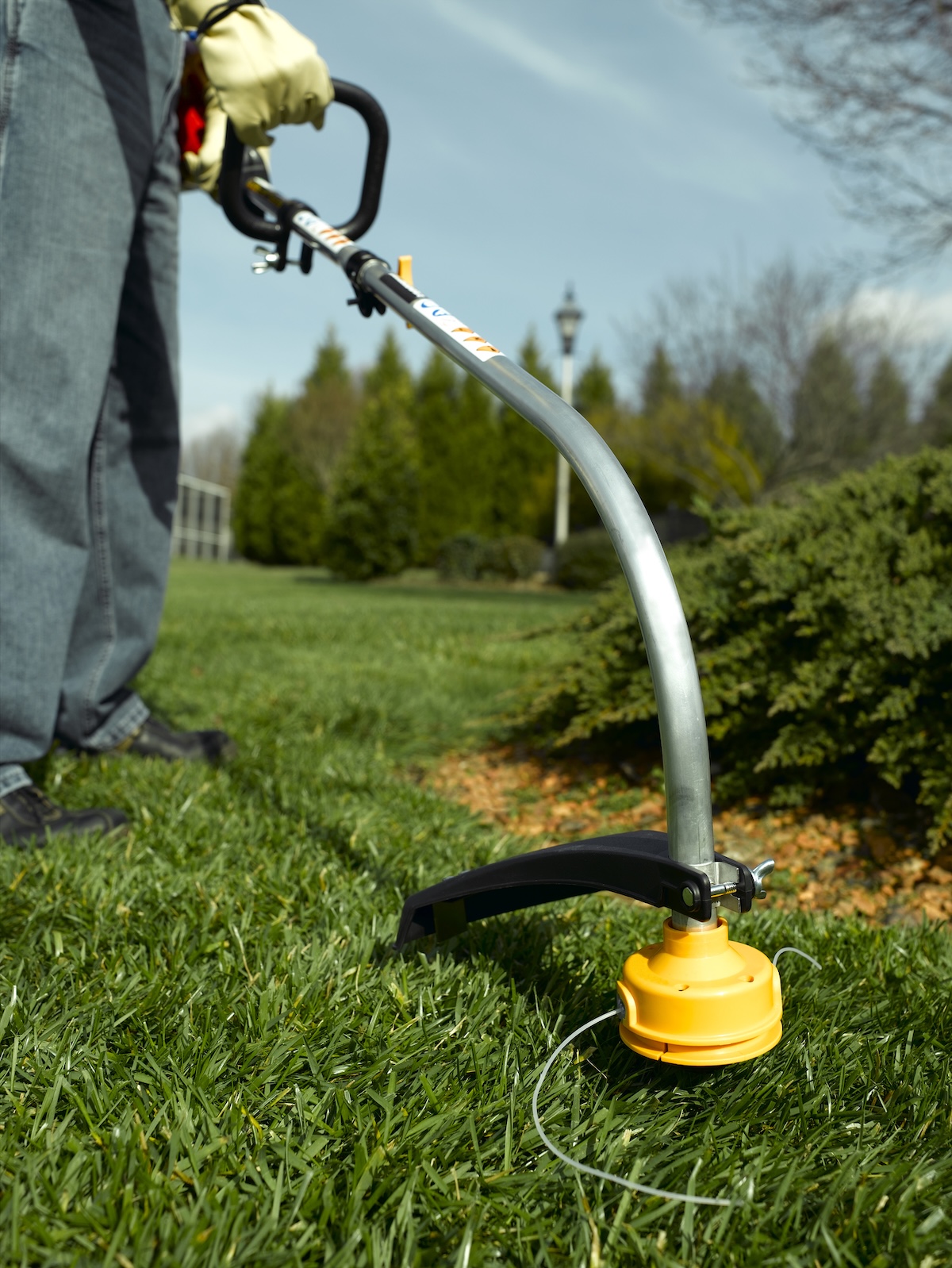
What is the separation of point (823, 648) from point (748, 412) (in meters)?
17.9

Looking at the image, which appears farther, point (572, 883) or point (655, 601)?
point (572, 883)

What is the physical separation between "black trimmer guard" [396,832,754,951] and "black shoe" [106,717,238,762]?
1.37 meters

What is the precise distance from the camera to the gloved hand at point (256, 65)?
1646 millimetres

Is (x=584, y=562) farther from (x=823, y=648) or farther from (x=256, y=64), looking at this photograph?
(x=256, y=64)

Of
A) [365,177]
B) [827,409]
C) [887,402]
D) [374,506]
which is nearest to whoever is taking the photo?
[365,177]

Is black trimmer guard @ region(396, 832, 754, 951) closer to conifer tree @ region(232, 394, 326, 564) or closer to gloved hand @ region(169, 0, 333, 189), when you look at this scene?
gloved hand @ region(169, 0, 333, 189)

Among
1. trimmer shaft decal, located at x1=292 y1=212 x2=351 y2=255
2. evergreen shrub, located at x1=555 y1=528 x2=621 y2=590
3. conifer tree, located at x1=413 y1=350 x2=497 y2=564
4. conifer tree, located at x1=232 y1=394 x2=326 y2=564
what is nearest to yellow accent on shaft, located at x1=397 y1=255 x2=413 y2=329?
trimmer shaft decal, located at x1=292 y1=212 x2=351 y2=255

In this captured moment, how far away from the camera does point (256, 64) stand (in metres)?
1.65

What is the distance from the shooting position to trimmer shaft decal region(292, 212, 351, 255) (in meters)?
1.62

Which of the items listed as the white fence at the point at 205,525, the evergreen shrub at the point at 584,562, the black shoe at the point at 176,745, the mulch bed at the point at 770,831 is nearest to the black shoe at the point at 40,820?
the black shoe at the point at 176,745

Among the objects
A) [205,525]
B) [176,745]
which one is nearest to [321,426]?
[205,525]

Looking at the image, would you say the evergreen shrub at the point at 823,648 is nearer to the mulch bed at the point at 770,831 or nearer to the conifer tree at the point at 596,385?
the mulch bed at the point at 770,831

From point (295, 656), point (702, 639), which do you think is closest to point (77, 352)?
point (702, 639)

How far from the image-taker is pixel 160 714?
3475mm
